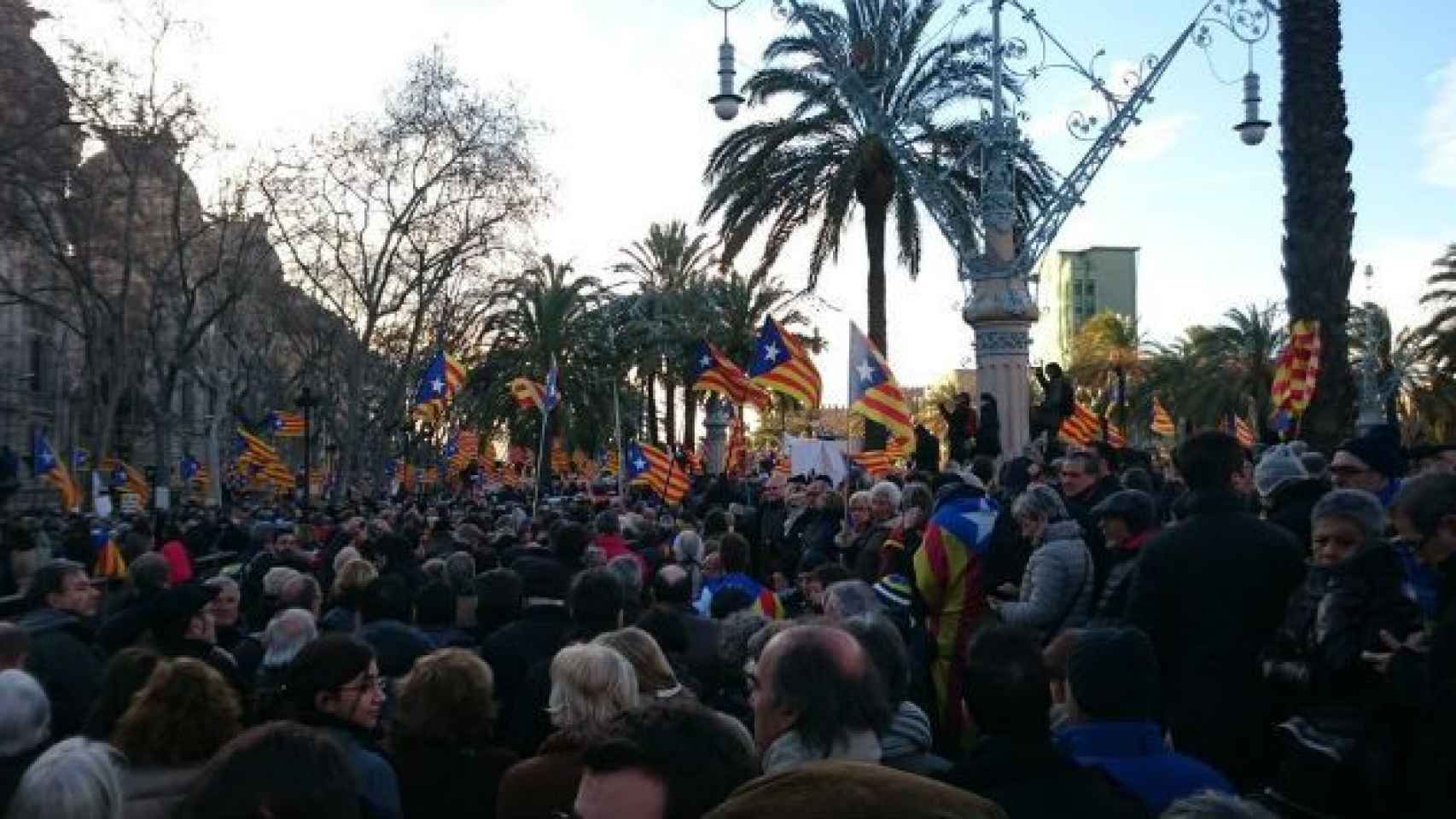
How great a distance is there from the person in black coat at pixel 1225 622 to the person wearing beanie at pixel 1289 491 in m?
0.78

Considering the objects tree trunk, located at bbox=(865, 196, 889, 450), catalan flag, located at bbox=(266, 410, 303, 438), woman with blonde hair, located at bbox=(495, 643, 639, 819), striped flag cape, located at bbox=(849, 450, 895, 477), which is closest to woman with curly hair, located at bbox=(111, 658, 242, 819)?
woman with blonde hair, located at bbox=(495, 643, 639, 819)

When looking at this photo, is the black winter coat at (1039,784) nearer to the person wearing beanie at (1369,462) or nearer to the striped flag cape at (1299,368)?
the person wearing beanie at (1369,462)

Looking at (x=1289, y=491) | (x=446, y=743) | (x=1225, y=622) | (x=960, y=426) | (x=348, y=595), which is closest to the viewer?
(x=446, y=743)

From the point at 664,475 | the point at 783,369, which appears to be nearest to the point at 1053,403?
the point at 783,369

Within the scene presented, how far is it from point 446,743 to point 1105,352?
54.9 meters

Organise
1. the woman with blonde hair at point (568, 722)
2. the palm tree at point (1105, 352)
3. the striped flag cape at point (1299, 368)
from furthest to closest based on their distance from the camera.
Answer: the palm tree at point (1105, 352)
the striped flag cape at point (1299, 368)
the woman with blonde hair at point (568, 722)

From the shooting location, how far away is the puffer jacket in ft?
20.0

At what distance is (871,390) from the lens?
12.6m

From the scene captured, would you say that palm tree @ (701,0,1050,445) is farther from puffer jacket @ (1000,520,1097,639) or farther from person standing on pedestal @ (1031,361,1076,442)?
puffer jacket @ (1000,520,1097,639)

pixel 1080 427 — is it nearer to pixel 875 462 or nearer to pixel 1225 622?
pixel 875 462

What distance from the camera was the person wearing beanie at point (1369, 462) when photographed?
595 centimetres

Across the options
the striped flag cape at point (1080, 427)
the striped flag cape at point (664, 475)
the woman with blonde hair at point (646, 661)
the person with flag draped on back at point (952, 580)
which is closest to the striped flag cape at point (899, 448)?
the striped flag cape at point (1080, 427)

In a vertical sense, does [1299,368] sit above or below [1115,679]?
above

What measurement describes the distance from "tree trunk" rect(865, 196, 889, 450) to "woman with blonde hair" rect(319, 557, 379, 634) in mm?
17887
